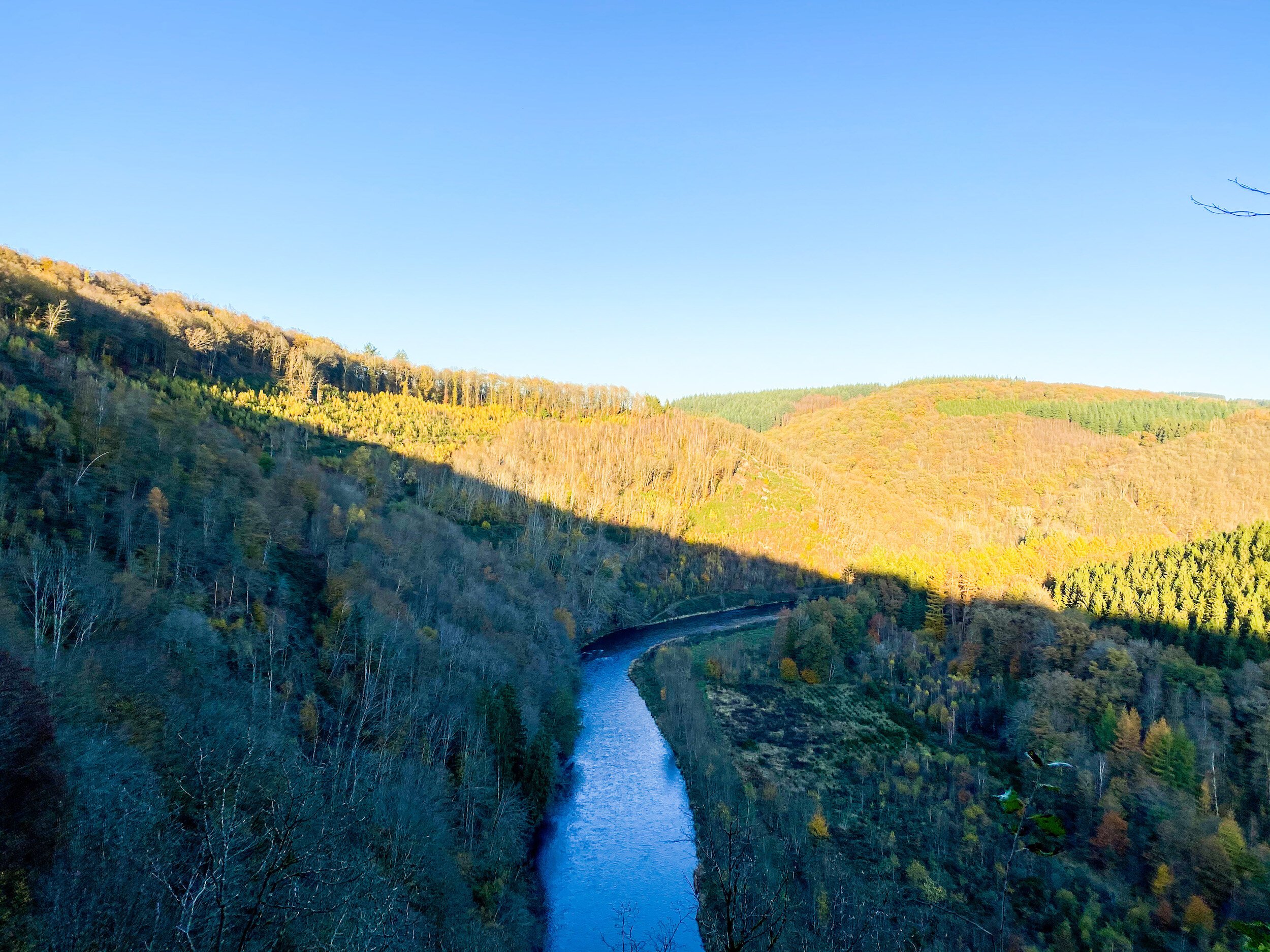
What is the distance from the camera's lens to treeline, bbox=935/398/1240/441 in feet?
467

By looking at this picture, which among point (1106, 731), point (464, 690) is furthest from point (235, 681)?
point (1106, 731)

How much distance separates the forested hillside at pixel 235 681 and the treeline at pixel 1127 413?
139910 mm

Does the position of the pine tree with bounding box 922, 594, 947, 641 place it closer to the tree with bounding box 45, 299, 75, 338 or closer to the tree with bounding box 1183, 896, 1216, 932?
the tree with bounding box 1183, 896, 1216, 932

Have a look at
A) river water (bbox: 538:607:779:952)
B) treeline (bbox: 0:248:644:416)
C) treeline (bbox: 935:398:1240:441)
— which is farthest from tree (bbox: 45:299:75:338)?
treeline (bbox: 935:398:1240:441)

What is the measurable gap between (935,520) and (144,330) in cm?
14358

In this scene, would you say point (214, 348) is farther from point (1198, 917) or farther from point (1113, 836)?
point (1198, 917)

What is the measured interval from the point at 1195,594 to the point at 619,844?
64.2 metres

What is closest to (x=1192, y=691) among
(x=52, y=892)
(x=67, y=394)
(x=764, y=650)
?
(x=764, y=650)

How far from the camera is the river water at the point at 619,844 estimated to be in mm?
31516

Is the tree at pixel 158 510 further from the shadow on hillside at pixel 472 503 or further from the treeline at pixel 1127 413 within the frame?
the treeline at pixel 1127 413

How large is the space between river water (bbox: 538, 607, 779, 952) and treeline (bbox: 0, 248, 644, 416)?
6074 centimetres

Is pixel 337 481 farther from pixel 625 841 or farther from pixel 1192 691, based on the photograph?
pixel 1192 691

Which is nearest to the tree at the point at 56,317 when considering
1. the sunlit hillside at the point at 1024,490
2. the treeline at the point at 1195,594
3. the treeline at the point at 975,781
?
the treeline at the point at 975,781

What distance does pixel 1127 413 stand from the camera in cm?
15888
